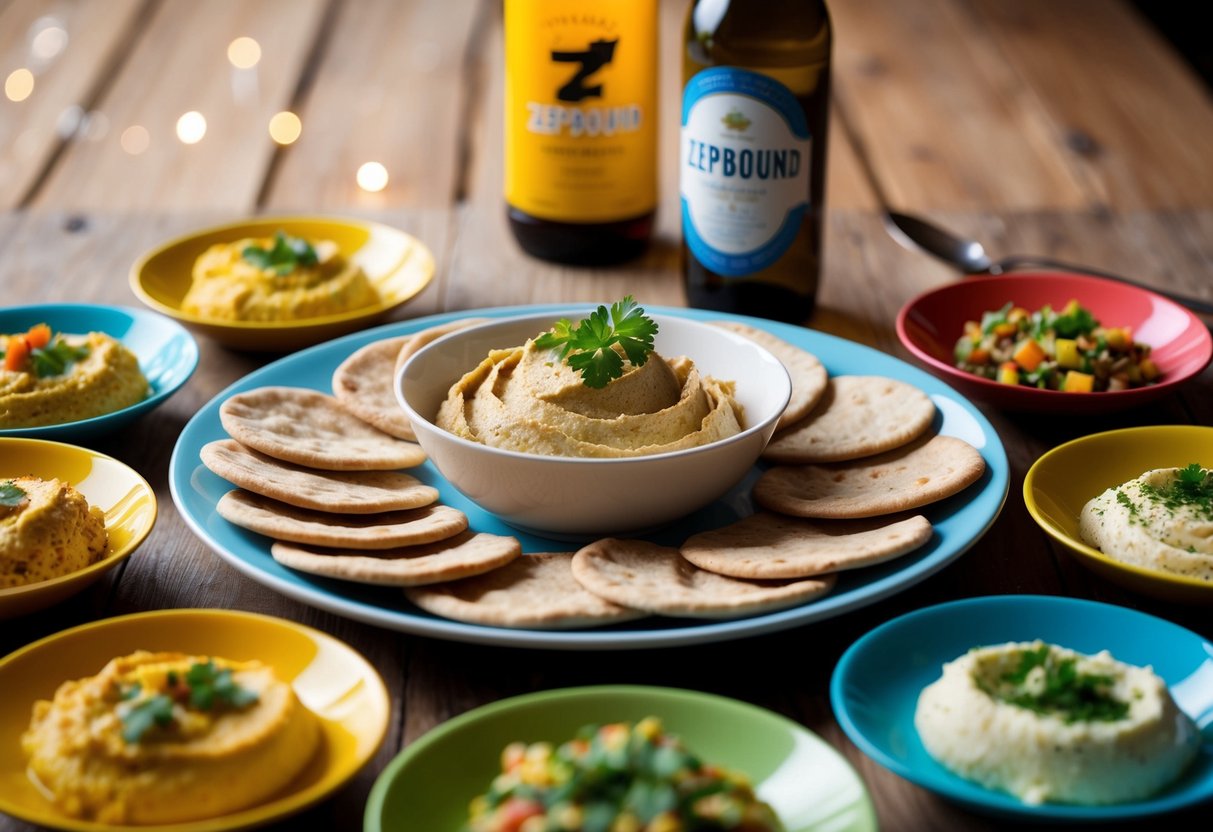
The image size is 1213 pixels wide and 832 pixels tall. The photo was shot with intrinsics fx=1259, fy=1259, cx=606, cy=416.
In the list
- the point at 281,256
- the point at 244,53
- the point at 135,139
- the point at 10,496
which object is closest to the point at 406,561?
the point at 10,496

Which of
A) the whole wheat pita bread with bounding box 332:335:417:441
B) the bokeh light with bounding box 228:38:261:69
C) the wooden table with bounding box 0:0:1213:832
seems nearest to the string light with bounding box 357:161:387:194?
the wooden table with bounding box 0:0:1213:832

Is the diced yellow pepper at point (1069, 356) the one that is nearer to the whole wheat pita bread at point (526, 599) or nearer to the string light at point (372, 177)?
the whole wheat pita bread at point (526, 599)

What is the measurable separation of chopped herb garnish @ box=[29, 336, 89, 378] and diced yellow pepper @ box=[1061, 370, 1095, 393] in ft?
6.48

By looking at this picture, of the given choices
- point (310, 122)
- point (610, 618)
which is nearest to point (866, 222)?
point (310, 122)

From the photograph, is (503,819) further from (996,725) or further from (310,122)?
(310,122)

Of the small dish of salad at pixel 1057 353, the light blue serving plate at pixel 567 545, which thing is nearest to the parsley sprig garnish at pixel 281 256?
the light blue serving plate at pixel 567 545

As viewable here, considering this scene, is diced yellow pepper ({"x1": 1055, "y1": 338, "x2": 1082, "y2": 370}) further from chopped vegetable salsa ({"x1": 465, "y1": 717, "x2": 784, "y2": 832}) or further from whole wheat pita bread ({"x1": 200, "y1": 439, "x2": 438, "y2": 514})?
chopped vegetable salsa ({"x1": 465, "y1": 717, "x2": 784, "y2": 832})

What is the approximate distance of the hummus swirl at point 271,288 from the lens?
2.86 meters

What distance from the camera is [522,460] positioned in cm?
190

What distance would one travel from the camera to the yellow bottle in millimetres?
3125

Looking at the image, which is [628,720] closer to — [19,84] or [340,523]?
[340,523]

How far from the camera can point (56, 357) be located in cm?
247

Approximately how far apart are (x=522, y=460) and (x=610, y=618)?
0.31 m

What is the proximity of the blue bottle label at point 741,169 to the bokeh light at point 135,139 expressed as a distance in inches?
87.9
